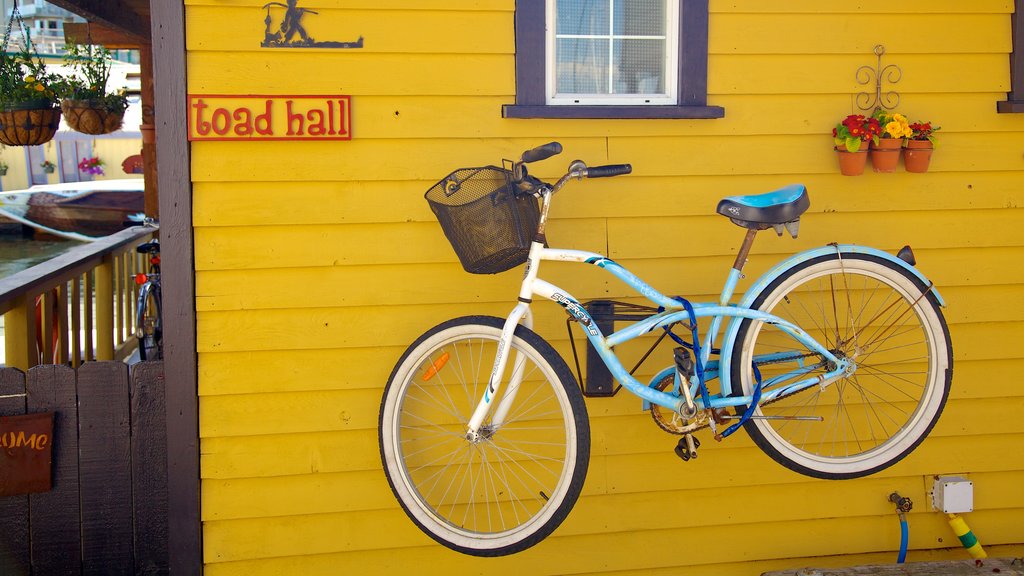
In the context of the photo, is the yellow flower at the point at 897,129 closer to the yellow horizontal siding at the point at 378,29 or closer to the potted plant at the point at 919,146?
the potted plant at the point at 919,146

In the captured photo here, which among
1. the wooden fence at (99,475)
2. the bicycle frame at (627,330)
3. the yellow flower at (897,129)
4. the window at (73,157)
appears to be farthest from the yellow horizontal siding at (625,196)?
the window at (73,157)

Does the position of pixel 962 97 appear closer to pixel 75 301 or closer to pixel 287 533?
pixel 287 533

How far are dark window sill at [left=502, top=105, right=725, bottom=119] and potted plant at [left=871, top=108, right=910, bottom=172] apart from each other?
0.61m

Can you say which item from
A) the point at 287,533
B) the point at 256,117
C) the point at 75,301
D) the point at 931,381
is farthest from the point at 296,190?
the point at 75,301

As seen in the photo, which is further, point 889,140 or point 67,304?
point 67,304

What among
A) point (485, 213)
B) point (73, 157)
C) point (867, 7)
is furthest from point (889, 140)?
point (73, 157)

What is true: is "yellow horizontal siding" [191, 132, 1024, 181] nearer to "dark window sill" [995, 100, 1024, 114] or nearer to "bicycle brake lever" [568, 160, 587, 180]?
"dark window sill" [995, 100, 1024, 114]

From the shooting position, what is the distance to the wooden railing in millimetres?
4422

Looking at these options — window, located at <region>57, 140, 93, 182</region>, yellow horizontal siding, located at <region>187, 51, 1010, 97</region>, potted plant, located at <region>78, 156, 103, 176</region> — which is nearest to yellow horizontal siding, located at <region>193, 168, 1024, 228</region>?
yellow horizontal siding, located at <region>187, 51, 1010, 97</region>

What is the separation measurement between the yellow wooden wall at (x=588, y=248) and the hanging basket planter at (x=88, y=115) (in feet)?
11.2

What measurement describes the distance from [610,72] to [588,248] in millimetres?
680

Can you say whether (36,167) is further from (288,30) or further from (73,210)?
(288,30)

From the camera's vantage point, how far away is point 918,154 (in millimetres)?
3562

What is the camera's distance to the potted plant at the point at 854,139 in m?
3.51
